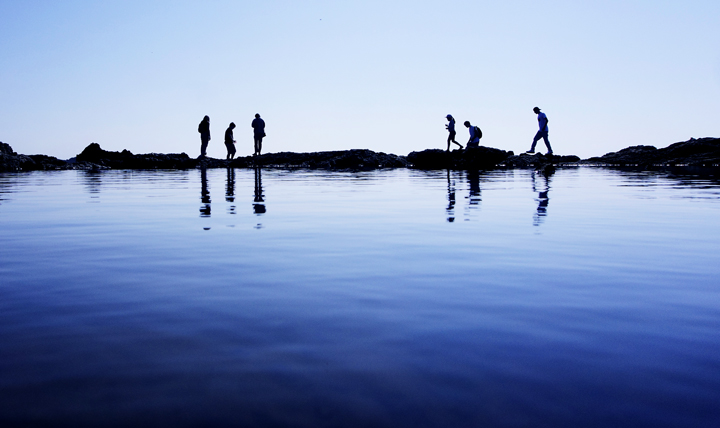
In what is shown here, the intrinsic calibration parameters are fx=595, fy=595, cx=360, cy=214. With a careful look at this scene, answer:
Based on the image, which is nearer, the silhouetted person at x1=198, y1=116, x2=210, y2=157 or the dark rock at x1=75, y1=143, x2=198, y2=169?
the silhouetted person at x1=198, y1=116, x2=210, y2=157

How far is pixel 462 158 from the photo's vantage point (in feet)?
96.1

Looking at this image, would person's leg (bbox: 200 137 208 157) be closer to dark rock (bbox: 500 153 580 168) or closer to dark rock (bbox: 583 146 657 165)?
dark rock (bbox: 500 153 580 168)

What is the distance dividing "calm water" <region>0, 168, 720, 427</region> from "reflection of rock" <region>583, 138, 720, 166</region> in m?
30.0

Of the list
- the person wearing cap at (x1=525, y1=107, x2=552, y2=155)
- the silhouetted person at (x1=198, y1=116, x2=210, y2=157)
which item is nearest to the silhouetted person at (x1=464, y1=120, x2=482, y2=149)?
the person wearing cap at (x1=525, y1=107, x2=552, y2=155)

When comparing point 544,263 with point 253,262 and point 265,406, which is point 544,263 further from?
point 265,406

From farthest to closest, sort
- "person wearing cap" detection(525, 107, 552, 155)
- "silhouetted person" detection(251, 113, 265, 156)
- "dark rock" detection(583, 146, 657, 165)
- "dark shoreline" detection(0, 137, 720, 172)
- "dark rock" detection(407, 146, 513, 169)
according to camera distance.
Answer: "dark rock" detection(583, 146, 657, 165) < "dark shoreline" detection(0, 137, 720, 172) < "dark rock" detection(407, 146, 513, 169) < "silhouetted person" detection(251, 113, 265, 156) < "person wearing cap" detection(525, 107, 552, 155)

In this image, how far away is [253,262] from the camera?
417cm

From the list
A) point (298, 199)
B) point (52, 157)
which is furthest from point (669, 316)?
point (52, 157)

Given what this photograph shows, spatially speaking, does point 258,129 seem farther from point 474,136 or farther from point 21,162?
point 21,162

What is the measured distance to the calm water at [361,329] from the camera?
1.78 m

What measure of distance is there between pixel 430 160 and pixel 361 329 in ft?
95.9

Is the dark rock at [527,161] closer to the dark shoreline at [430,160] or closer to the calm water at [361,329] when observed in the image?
the dark shoreline at [430,160]

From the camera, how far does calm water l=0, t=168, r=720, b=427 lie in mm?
1783

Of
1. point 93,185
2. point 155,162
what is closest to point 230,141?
point 155,162
